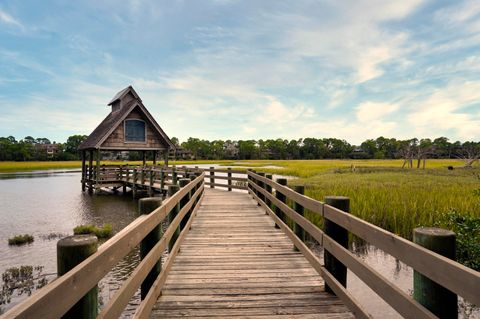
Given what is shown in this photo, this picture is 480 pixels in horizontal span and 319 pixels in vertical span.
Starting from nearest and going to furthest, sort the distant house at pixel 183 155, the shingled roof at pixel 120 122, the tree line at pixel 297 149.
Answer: the shingled roof at pixel 120 122
the distant house at pixel 183 155
the tree line at pixel 297 149

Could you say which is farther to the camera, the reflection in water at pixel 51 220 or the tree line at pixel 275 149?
the tree line at pixel 275 149

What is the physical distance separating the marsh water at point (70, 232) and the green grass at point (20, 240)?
197 millimetres

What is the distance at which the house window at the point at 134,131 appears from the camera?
2383 cm

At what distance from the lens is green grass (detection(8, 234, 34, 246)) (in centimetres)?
1013

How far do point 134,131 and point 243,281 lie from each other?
72.2ft

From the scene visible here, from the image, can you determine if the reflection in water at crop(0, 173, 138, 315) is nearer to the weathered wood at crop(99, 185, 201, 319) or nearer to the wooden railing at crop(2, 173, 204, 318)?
the weathered wood at crop(99, 185, 201, 319)

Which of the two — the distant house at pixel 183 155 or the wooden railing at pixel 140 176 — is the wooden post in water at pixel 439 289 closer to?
the wooden railing at pixel 140 176

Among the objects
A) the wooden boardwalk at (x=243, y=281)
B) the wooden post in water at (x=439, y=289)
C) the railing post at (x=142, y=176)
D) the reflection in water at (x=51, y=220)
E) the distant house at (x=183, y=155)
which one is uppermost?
the distant house at (x=183, y=155)

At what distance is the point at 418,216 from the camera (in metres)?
9.05

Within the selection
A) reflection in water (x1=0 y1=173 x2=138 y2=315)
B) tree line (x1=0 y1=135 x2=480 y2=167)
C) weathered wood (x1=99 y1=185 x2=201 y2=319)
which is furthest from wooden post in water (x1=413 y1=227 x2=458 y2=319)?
tree line (x1=0 y1=135 x2=480 y2=167)

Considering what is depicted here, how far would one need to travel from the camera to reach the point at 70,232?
38.5 ft

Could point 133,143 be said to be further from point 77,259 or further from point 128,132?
point 77,259

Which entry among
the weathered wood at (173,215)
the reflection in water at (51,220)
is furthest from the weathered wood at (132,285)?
the reflection in water at (51,220)

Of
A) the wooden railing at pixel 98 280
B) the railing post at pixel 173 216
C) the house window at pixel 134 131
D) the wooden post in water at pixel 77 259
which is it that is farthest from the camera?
the house window at pixel 134 131
